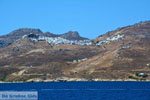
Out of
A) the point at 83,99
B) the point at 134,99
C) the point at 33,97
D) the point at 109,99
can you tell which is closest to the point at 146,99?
the point at 134,99

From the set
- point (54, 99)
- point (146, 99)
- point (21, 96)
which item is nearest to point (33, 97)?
point (21, 96)

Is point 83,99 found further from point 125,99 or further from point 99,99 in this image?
point 125,99

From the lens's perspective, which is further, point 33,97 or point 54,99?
point 54,99

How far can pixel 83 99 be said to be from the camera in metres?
80.8

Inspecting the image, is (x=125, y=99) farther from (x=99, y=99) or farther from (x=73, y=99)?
(x=73, y=99)

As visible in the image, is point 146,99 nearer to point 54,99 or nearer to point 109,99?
point 109,99

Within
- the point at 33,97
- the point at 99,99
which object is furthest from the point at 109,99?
the point at 33,97

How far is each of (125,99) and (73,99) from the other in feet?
36.0

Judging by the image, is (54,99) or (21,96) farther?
(54,99)

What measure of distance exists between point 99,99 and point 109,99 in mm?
2118

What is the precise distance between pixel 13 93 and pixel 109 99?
49.9 m

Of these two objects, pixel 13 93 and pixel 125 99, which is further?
pixel 125 99

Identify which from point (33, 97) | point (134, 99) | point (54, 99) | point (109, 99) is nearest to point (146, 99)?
point (134, 99)

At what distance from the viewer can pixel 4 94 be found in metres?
33.9
